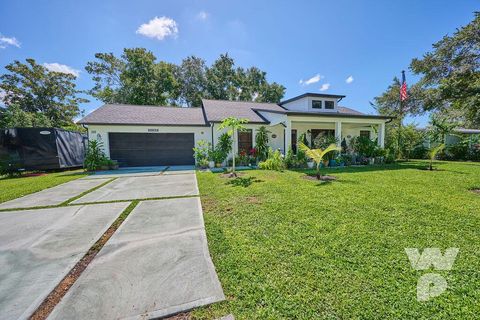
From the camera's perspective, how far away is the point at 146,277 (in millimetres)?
2209

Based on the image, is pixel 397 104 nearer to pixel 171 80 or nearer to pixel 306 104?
pixel 306 104

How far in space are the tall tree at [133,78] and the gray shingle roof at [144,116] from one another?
32.4 feet

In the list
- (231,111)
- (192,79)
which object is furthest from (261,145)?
(192,79)

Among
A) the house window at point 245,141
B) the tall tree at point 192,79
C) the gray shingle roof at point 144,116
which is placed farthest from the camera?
the tall tree at point 192,79

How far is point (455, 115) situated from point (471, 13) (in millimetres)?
8751

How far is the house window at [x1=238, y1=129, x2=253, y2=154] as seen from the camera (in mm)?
13180

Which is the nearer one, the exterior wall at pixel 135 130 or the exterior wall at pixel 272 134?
the exterior wall at pixel 135 130

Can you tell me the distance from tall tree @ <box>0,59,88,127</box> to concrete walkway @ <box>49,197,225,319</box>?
88.8 feet

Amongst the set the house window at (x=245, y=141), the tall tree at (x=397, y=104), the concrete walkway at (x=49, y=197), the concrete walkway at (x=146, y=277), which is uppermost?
the tall tree at (x=397, y=104)

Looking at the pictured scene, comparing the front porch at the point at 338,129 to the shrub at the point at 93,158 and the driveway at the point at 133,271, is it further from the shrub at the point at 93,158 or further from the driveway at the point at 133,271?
the shrub at the point at 93,158

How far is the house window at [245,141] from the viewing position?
1318cm

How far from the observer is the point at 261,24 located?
10.6 meters

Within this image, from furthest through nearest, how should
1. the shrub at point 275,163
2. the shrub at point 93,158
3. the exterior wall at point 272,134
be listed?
the exterior wall at point 272,134 < the shrub at point 93,158 < the shrub at point 275,163

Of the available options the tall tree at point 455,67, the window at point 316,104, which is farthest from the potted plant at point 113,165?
the tall tree at point 455,67
